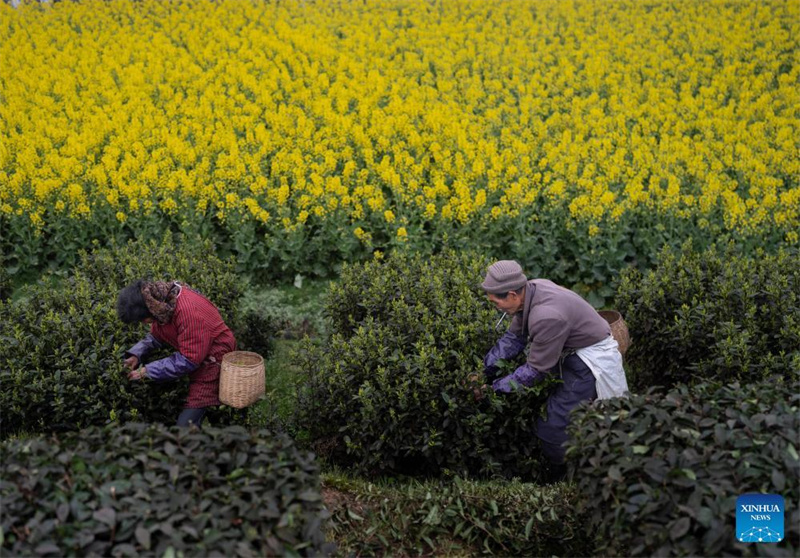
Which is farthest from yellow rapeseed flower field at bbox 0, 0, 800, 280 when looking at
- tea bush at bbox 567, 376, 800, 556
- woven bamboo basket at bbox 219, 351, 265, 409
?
tea bush at bbox 567, 376, 800, 556

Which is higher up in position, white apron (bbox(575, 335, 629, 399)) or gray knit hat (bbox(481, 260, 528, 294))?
gray knit hat (bbox(481, 260, 528, 294))

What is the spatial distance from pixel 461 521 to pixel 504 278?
4.84 feet

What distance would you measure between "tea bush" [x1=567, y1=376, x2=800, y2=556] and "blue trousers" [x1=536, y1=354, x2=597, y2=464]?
76cm

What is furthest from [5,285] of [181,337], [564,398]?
[564,398]

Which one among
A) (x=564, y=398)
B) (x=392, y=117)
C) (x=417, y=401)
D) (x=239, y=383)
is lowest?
(x=564, y=398)

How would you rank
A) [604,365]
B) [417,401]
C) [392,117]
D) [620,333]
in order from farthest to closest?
[392,117] → [620,333] → [417,401] → [604,365]

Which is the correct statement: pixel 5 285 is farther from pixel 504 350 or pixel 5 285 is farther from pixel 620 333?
pixel 620 333

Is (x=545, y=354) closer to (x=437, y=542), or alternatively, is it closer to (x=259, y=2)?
(x=437, y=542)

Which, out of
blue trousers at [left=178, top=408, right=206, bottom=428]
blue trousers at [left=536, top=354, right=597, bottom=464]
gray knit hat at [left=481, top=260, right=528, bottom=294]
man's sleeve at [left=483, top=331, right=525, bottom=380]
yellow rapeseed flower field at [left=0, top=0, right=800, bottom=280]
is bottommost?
blue trousers at [left=536, top=354, right=597, bottom=464]

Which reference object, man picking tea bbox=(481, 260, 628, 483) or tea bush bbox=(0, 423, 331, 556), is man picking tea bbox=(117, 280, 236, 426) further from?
man picking tea bbox=(481, 260, 628, 483)

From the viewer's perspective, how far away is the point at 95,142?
10016 millimetres

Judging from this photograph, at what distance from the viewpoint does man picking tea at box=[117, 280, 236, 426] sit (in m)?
4.89

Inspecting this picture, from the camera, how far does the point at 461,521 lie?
4.79m

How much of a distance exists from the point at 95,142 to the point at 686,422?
8.39 metres
